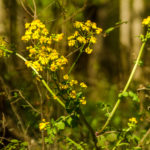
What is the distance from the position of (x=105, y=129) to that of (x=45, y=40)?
3.56 ft

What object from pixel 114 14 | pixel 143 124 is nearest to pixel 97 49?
pixel 114 14

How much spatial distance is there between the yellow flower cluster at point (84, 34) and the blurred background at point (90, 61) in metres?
0.31

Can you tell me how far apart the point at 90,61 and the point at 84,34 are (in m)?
12.1

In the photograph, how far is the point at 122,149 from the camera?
112 inches

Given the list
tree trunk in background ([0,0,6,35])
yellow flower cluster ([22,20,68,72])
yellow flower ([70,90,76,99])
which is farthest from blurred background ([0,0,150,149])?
yellow flower ([70,90,76,99])

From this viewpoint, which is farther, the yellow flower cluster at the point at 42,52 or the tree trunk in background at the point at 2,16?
the tree trunk in background at the point at 2,16

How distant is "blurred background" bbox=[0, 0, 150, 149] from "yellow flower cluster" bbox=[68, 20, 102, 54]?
314 mm

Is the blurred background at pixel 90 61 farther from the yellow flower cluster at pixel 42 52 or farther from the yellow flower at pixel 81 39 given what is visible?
the yellow flower at pixel 81 39

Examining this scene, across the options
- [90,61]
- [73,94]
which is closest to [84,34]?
[73,94]

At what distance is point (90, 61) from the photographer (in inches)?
567

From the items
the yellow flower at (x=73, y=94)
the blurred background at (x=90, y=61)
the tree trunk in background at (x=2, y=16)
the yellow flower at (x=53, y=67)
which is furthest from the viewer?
the tree trunk in background at (x=2, y=16)

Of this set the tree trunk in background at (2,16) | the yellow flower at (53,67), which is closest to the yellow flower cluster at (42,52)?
the yellow flower at (53,67)

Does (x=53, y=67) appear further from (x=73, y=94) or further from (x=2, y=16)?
(x=2, y=16)

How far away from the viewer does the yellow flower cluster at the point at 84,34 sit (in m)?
2.25
